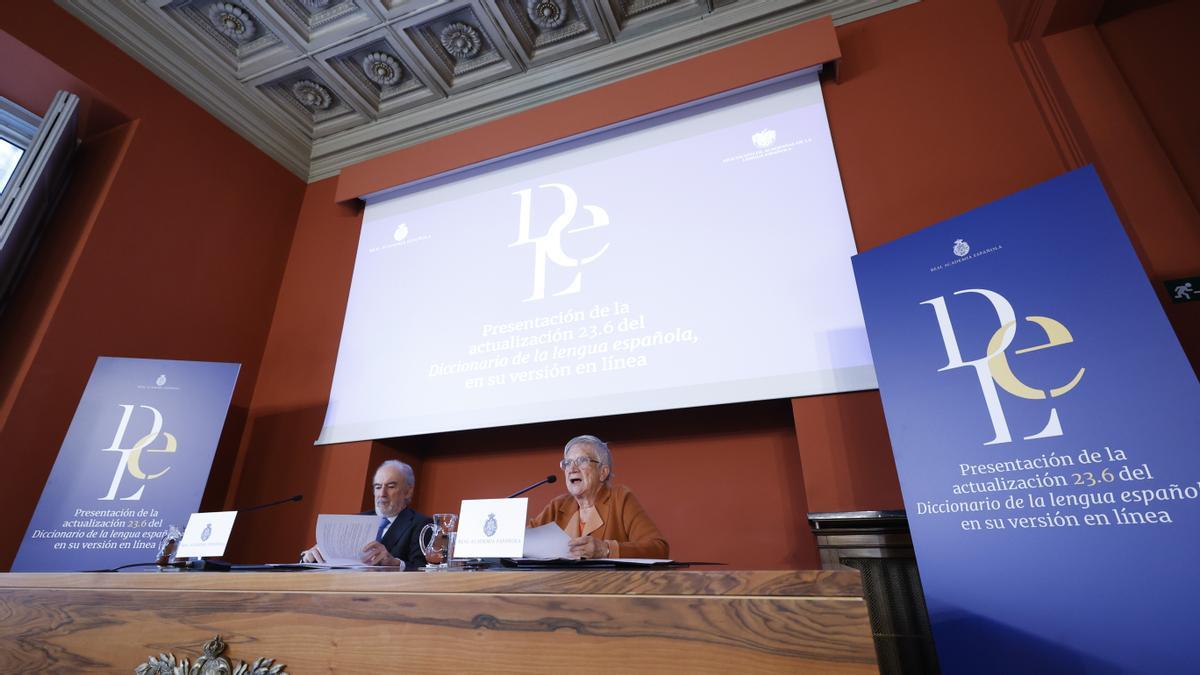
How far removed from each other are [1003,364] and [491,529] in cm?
140

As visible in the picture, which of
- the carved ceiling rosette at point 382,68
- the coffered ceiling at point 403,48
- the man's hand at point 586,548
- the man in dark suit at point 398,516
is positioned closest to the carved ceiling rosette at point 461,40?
the coffered ceiling at point 403,48

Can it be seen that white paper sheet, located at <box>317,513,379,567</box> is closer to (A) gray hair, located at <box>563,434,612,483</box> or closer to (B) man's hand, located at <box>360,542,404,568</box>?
(B) man's hand, located at <box>360,542,404,568</box>

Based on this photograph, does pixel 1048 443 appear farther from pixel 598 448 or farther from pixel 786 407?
pixel 598 448

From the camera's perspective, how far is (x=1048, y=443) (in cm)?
146

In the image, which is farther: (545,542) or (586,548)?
(586,548)

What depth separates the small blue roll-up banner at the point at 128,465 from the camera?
7.26 feet

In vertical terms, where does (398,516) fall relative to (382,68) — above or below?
below

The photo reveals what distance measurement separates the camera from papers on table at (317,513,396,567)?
143 cm

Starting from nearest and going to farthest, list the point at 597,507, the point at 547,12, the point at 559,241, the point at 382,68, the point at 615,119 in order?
Answer: the point at 597,507, the point at 559,241, the point at 615,119, the point at 547,12, the point at 382,68

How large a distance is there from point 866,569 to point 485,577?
1.31 meters

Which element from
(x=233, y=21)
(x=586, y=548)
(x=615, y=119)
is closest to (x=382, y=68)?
(x=233, y=21)

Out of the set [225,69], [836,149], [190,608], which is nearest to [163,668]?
[190,608]

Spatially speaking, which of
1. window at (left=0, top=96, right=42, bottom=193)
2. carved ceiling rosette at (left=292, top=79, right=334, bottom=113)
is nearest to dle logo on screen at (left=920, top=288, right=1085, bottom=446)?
carved ceiling rosette at (left=292, top=79, right=334, bottom=113)

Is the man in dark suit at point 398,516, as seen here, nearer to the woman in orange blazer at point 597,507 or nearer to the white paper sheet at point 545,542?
the woman in orange blazer at point 597,507
